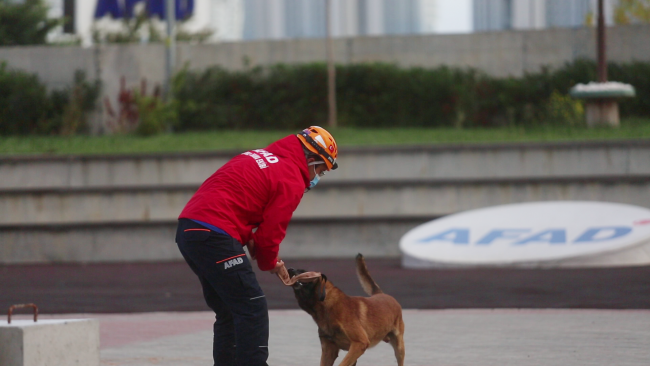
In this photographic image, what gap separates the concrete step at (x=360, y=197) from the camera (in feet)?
Answer: 53.1

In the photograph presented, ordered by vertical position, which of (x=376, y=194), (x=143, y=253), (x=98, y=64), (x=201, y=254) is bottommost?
(x=143, y=253)

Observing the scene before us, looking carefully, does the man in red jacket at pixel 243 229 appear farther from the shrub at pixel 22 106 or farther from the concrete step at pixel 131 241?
the shrub at pixel 22 106

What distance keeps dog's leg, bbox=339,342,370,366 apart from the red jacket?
0.75 meters

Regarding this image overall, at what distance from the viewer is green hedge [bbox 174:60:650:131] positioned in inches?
861

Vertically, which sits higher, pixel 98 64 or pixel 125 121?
pixel 98 64

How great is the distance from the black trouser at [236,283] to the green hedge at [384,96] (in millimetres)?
17171

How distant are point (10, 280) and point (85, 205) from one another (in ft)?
12.1

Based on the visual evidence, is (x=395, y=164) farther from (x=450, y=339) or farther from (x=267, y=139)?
(x=450, y=339)

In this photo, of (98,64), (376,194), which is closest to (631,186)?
(376,194)

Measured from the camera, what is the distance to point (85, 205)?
661 inches

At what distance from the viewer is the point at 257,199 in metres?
5.05

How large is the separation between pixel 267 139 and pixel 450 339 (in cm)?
1291

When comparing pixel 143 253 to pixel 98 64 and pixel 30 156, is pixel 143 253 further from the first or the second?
pixel 98 64

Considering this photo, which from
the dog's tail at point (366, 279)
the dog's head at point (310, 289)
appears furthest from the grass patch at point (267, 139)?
the dog's head at point (310, 289)
